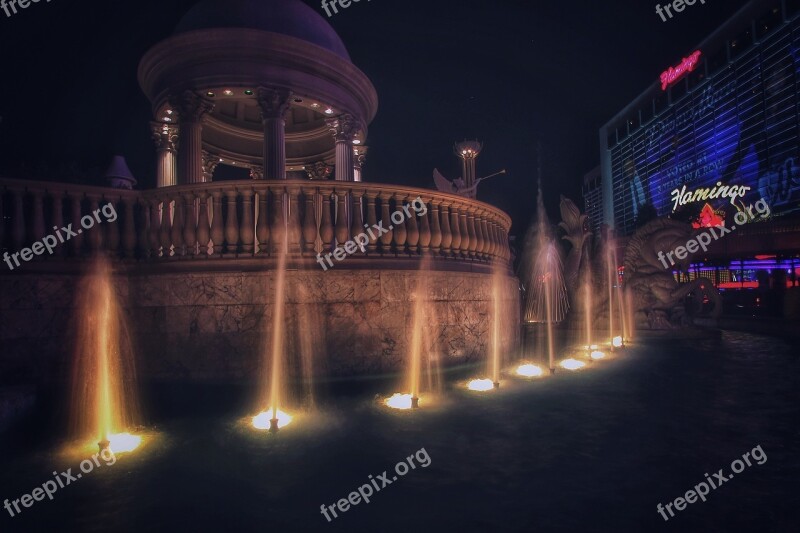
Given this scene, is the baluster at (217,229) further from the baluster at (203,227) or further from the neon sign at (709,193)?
the neon sign at (709,193)

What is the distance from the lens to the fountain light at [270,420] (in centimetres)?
471

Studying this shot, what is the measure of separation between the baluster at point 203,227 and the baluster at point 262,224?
30.5 inches

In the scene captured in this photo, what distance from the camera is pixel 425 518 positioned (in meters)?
2.75

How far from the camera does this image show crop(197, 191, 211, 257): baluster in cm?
695

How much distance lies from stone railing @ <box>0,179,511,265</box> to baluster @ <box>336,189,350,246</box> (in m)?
0.02

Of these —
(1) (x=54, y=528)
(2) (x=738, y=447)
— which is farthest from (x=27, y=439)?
(2) (x=738, y=447)

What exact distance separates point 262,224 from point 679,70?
100905 mm

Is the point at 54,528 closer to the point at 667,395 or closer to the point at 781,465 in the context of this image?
the point at 781,465

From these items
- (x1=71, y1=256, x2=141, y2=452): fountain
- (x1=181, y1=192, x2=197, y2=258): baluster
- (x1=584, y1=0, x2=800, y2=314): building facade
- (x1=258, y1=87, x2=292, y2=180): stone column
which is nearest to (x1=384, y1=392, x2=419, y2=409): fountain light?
(x1=71, y1=256, x2=141, y2=452): fountain

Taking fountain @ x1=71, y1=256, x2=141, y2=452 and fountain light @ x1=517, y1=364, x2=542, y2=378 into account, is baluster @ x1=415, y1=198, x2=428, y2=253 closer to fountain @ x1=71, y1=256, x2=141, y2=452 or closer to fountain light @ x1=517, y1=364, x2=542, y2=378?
fountain light @ x1=517, y1=364, x2=542, y2=378

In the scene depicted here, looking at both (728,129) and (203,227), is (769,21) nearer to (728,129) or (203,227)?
(728,129)

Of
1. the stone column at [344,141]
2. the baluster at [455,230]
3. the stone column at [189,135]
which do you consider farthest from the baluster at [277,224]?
the stone column at [344,141]

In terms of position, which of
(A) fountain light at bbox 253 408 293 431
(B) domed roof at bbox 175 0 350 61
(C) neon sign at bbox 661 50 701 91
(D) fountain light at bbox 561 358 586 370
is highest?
(C) neon sign at bbox 661 50 701 91

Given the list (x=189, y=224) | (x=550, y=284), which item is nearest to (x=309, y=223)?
(x=189, y=224)
